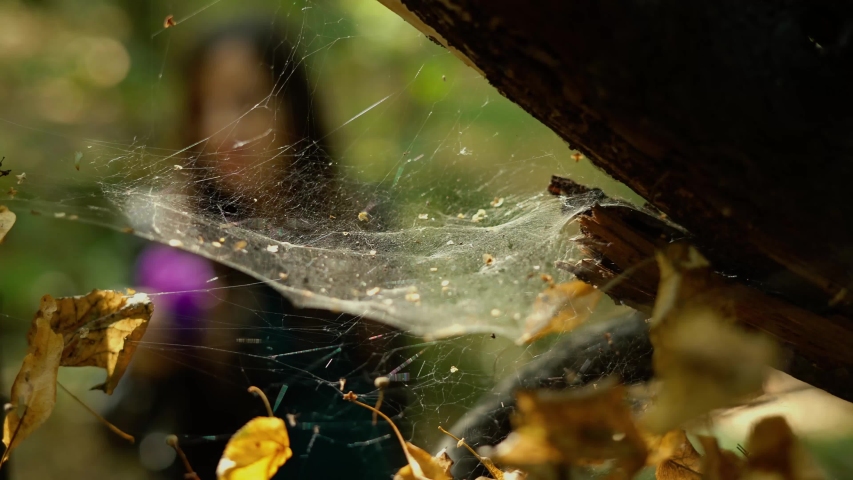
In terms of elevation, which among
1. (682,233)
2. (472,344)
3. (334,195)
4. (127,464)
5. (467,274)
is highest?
(682,233)

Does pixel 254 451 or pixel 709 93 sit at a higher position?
pixel 709 93

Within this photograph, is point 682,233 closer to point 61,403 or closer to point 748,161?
point 748,161

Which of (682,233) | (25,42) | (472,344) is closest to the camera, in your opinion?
(682,233)

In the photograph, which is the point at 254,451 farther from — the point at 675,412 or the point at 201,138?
the point at 201,138

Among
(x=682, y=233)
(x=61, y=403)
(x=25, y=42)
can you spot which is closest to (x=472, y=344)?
(x=682, y=233)

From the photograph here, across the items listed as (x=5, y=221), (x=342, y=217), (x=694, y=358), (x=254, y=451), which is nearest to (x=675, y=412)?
Answer: (x=694, y=358)

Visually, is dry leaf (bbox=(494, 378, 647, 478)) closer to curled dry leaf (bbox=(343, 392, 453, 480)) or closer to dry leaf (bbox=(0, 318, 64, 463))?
curled dry leaf (bbox=(343, 392, 453, 480))
